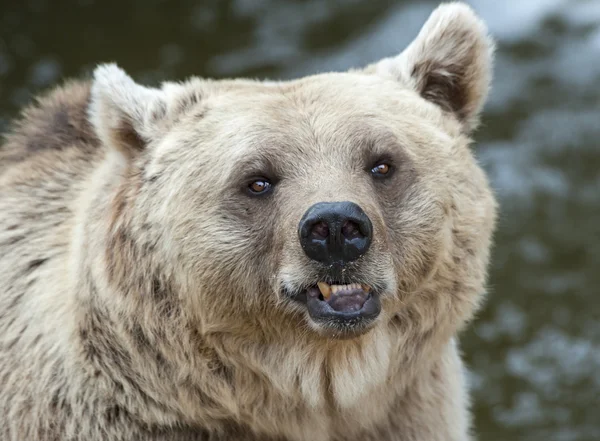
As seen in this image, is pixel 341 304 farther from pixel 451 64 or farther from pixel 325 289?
pixel 451 64

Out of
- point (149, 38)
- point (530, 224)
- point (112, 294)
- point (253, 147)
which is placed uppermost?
point (149, 38)

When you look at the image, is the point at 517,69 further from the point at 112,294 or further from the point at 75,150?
the point at 112,294

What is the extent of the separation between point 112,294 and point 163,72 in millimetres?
6508

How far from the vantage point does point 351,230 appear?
4.72 metres

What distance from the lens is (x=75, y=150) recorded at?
6148mm

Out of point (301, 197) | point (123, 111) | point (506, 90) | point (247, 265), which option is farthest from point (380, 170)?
point (506, 90)

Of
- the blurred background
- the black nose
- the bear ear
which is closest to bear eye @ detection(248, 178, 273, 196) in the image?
the black nose

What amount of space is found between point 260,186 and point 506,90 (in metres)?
6.86

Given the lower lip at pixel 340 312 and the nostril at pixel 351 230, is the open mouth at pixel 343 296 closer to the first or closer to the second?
the lower lip at pixel 340 312

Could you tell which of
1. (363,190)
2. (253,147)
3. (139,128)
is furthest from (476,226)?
(139,128)

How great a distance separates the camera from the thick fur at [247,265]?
508 centimetres

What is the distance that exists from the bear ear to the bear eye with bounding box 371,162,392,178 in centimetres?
67

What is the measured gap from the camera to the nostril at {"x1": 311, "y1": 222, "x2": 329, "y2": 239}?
15.4 feet

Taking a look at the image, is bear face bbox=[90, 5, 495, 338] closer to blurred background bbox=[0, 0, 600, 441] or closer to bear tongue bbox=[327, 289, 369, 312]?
bear tongue bbox=[327, 289, 369, 312]
